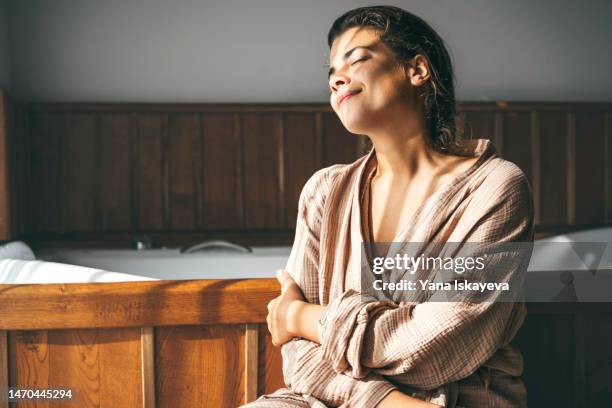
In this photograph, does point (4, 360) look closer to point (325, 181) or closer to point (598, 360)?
point (325, 181)

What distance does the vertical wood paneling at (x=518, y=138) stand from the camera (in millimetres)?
3438

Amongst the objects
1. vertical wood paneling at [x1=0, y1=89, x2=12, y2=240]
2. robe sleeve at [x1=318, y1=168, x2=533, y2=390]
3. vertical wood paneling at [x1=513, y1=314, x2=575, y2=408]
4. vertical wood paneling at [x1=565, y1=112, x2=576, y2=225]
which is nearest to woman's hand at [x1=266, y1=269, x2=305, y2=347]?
robe sleeve at [x1=318, y1=168, x2=533, y2=390]

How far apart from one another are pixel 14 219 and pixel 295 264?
86.2 inches

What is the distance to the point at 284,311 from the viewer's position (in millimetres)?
Result: 997

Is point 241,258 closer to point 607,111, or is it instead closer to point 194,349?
point 194,349

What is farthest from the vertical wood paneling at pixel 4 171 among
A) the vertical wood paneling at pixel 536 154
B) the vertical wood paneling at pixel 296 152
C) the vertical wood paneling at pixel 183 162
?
the vertical wood paneling at pixel 536 154

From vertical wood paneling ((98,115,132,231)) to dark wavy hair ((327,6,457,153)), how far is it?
7.81 ft

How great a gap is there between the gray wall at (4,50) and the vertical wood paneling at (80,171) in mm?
359

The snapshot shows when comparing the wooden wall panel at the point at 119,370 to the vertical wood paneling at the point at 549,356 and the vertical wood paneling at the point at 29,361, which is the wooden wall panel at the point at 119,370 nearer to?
the vertical wood paneling at the point at 29,361

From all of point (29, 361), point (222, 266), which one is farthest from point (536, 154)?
point (29, 361)

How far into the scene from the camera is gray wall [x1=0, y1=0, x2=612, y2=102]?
10.4ft

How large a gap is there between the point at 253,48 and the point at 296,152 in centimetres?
62

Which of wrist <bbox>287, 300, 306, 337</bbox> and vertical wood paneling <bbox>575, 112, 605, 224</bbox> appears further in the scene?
vertical wood paneling <bbox>575, 112, 605, 224</bbox>

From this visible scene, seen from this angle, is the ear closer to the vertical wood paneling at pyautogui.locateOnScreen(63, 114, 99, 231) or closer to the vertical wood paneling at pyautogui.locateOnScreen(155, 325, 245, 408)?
the vertical wood paneling at pyautogui.locateOnScreen(155, 325, 245, 408)
